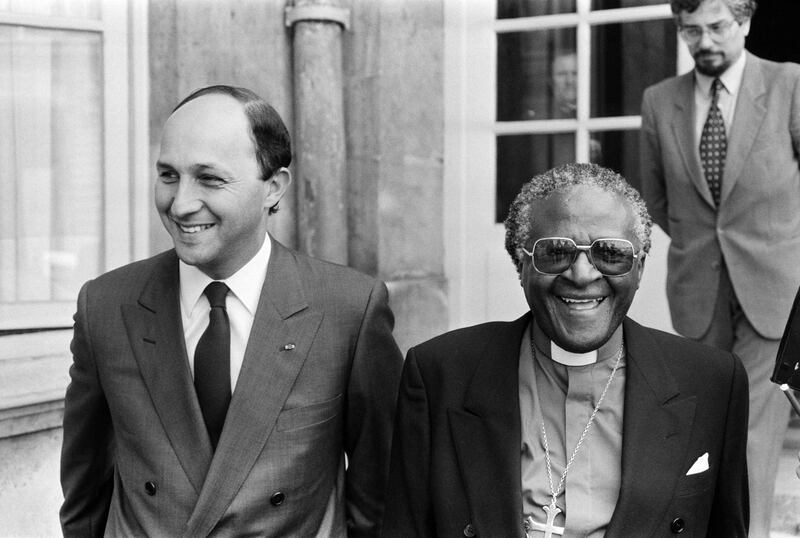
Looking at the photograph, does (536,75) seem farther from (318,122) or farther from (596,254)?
(596,254)

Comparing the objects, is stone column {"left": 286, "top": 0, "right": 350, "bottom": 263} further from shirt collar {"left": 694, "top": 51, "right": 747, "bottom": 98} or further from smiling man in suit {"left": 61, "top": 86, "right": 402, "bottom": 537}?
smiling man in suit {"left": 61, "top": 86, "right": 402, "bottom": 537}

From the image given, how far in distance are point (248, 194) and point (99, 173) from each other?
8.95 feet

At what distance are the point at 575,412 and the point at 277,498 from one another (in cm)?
70

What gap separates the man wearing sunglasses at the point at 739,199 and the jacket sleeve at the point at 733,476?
166 cm

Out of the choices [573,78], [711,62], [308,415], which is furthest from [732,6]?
[308,415]

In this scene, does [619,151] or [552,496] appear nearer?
[552,496]

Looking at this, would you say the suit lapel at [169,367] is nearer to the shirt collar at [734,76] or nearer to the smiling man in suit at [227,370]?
the smiling man in suit at [227,370]

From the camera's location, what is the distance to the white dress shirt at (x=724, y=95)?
3.89 metres

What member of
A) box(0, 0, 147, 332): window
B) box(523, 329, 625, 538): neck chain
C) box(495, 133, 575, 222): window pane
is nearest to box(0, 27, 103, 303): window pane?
box(0, 0, 147, 332): window

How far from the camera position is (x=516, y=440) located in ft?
7.29

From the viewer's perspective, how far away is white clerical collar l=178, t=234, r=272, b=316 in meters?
2.52

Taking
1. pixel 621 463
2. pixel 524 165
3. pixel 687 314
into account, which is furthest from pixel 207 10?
pixel 621 463

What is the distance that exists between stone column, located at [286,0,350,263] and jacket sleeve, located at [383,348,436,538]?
2.92m

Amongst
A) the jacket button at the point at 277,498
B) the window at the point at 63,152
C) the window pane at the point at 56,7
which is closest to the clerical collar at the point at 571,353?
the jacket button at the point at 277,498
